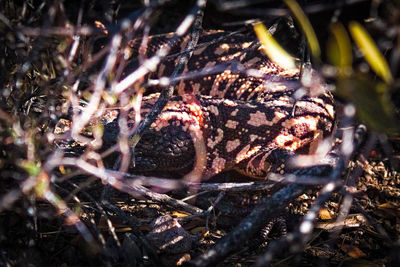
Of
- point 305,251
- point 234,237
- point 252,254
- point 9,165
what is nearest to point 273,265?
point 252,254

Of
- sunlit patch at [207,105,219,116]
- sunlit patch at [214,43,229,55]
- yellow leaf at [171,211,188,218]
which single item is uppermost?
sunlit patch at [214,43,229,55]

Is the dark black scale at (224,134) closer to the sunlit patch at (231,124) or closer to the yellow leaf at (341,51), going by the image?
the sunlit patch at (231,124)

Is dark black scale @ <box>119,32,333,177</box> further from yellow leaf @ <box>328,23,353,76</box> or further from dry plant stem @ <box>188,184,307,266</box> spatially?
yellow leaf @ <box>328,23,353,76</box>

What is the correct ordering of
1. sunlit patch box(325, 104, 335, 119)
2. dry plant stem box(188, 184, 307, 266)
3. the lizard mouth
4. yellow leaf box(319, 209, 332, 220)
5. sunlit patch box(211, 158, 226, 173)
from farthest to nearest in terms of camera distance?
sunlit patch box(325, 104, 335, 119) < sunlit patch box(211, 158, 226, 173) < the lizard mouth < yellow leaf box(319, 209, 332, 220) < dry plant stem box(188, 184, 307, 266)

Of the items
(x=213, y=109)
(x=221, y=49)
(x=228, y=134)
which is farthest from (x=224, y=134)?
(x=221, y=49)

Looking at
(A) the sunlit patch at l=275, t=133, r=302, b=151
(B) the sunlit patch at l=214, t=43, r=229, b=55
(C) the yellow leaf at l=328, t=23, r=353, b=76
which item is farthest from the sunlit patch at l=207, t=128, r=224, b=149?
(C) the yellow leaf at l=328, t=23, r=353, b=76

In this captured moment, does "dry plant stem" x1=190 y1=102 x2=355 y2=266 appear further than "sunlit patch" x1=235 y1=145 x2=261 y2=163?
No

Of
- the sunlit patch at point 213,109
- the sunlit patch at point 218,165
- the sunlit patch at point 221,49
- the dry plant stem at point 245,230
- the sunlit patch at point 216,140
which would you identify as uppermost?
the sunlit patch at point 221,49

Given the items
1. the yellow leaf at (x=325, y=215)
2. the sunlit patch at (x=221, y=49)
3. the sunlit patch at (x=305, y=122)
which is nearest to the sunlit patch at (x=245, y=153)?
the sunlit patch at (x=305, y=122)

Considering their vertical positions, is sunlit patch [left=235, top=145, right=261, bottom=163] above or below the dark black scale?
below

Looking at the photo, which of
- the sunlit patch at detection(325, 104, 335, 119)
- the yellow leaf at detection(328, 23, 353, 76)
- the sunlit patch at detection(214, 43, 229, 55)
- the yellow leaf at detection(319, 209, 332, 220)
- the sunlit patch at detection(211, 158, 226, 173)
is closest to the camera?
the yellow leaf at detection(328, 23, 353, 76)

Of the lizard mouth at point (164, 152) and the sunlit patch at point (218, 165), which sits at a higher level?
the lizard mouth at point (164, 152)
